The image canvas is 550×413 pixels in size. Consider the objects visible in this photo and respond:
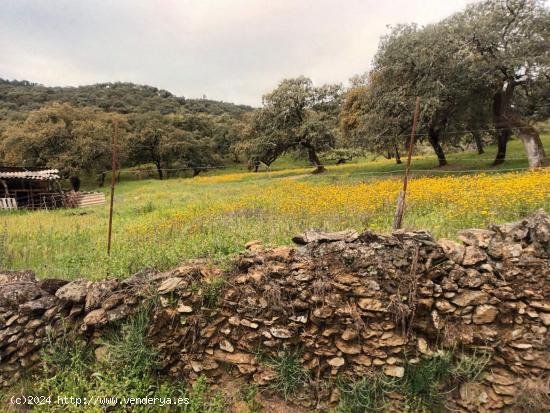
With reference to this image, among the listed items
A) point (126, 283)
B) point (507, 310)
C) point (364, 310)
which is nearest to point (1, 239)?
point (126, 283)

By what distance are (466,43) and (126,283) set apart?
18.4 m

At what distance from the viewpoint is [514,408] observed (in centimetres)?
351

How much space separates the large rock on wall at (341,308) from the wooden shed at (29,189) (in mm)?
21219

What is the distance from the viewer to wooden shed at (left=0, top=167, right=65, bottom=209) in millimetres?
20656

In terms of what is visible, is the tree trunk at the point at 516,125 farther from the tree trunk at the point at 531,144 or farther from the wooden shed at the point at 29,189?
the wooden shed at the point at 29,189

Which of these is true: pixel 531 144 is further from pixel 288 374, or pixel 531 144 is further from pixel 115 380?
pixel 115 380

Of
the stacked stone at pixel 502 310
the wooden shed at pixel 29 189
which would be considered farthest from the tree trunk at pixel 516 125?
the wooden shed at pixel 29 189

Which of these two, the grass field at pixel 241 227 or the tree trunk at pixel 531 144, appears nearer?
the grass field at pixel 241 227

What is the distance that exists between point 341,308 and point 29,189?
2809 centimetres

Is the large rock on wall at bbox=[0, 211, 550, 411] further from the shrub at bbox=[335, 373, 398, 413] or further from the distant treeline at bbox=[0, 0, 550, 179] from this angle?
the distant treeline at bbox=[0, 0, 550, 179]

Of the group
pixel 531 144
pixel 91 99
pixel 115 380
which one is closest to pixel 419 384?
pixel 115 380

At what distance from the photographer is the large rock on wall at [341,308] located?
3709 mm

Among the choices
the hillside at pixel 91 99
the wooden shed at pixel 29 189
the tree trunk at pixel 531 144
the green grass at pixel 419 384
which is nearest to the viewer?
the green grass at pixel 419 384

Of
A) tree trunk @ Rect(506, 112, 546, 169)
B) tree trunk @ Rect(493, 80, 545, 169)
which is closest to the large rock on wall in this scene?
tree trunk @ Rect(493, 80, 545, 169)
